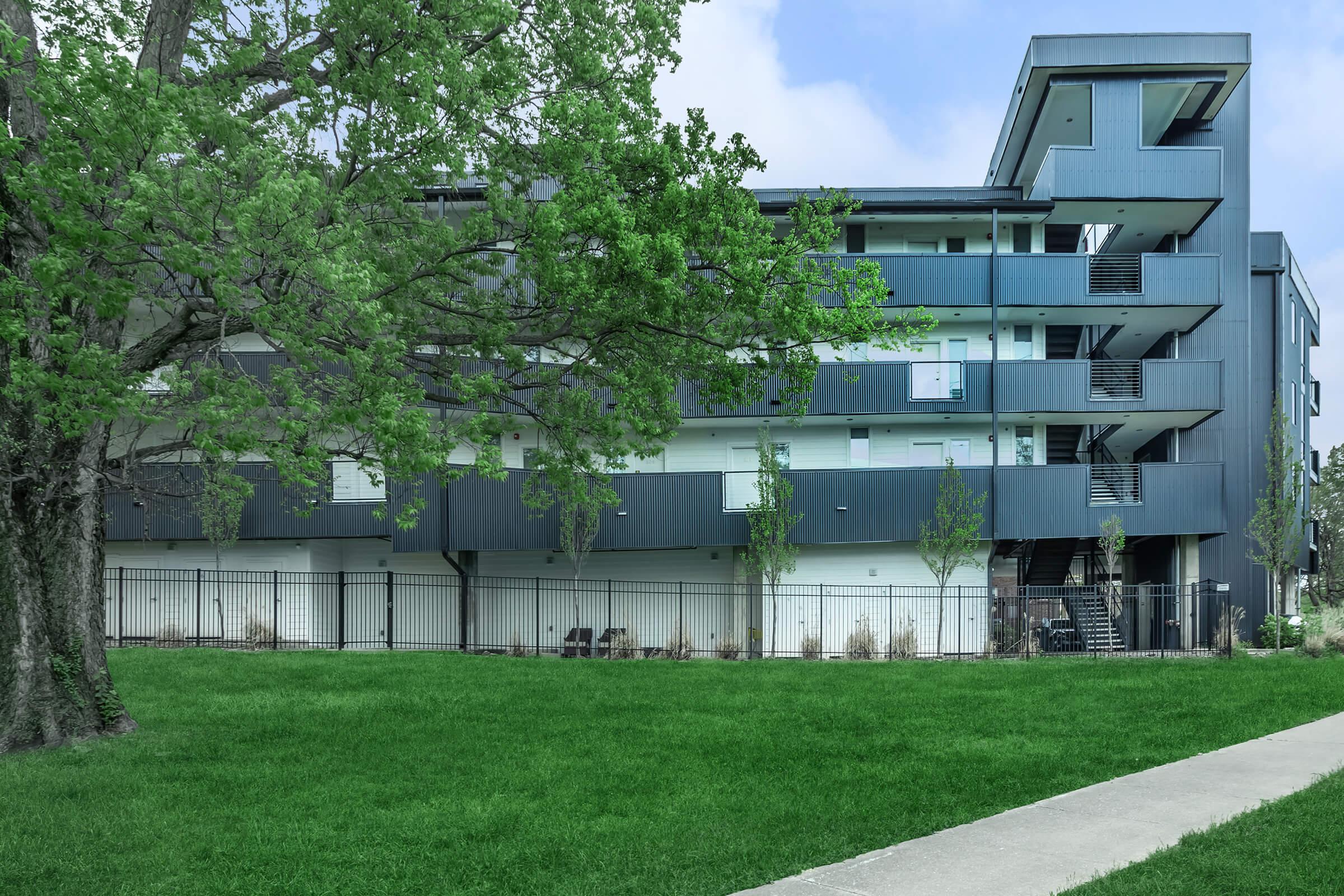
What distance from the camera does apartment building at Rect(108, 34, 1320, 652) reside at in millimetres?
30234

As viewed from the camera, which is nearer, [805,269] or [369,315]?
[369,315]

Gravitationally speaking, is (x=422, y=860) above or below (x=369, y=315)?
below

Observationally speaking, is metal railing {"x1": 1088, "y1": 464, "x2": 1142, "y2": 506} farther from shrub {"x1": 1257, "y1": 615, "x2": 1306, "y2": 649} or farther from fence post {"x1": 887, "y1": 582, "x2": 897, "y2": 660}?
fence post {"x1": 887, "y1": 582, "x2": 897, "y2": 660}

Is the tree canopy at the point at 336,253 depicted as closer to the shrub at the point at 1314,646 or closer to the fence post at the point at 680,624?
the fence post at the point at 680,624

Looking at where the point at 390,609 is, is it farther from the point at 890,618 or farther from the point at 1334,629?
the point at 1334,629

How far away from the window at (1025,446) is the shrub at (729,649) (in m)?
10.6

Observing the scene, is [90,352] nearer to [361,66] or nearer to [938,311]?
[361,66]

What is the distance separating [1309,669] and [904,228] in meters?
18.5

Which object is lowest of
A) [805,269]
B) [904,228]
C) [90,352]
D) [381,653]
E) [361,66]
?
[381,653]

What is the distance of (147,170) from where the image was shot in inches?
369

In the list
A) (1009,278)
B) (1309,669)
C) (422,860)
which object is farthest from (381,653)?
(1009,278)

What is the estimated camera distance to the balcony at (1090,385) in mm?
30922

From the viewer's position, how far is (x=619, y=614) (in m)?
32.3

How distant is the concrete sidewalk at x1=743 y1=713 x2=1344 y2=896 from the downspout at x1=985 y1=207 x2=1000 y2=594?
63.5ft
